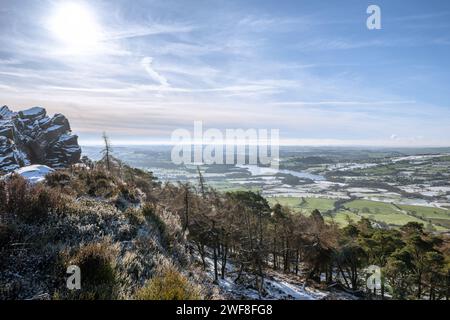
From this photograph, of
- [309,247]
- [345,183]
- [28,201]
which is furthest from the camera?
Result: [345,183]

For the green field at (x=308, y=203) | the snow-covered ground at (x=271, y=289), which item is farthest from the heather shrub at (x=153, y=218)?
the green field at (x=308, y=203)

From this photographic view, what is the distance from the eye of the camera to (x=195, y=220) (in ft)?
70.6

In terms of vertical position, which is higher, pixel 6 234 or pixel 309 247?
pixel 6 234

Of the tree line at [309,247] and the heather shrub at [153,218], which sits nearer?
the heather shrub at [153,218]

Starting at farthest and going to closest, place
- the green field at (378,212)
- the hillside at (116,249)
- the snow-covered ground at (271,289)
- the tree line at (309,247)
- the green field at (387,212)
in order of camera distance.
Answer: the green field at (387,212) < the green field at (378,212) < the tree line at (309,247) < the snow-covered ground at (271,289) < the hillside at (116,249)

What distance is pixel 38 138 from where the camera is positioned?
4875 cm

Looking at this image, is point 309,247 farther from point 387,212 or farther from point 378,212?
point 387,212

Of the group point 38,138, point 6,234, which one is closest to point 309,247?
point 6,234

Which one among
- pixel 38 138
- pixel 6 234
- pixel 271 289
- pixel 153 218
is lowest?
pixel 271 289

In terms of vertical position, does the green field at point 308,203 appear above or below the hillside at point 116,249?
below

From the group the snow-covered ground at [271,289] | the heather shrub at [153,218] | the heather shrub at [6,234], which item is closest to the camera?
the heather shrub at [6,234]

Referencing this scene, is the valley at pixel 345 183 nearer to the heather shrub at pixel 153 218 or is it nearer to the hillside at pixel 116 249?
the hillside at pixel 116 249

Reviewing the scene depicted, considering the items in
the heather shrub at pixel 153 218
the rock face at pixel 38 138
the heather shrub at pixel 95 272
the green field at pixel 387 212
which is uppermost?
the rock face at pixel 38 138

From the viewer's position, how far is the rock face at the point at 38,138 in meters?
42.8
